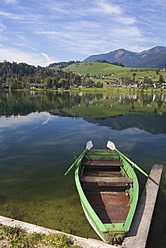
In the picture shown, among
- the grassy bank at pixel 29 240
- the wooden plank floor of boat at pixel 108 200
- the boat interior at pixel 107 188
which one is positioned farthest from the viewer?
the boat interior at pixel 107 188

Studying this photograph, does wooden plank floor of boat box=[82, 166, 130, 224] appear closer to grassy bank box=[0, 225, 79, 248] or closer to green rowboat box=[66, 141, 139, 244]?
green rowboat box=[66, 141, 139, 244]

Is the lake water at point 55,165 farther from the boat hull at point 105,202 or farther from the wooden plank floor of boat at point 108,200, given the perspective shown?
the boat hull at point 105,202

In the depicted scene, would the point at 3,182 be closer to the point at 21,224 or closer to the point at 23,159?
the point at 23,159

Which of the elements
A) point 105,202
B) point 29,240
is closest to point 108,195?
point 105,202

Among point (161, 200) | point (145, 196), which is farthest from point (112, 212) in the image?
point (161, 200)

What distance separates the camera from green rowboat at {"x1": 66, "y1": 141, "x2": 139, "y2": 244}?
20.9 feet

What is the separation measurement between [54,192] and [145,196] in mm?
6053

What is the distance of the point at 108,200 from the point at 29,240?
5006 millimetres

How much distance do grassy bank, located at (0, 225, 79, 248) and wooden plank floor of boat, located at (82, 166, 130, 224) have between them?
8.12 ft

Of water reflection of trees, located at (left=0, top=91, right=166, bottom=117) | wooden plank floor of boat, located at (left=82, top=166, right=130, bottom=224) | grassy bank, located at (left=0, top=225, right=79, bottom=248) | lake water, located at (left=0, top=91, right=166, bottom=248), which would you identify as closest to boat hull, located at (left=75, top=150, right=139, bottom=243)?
wooden plank floor of boat, located at (left=82, top=166, right=130, bottom=224)

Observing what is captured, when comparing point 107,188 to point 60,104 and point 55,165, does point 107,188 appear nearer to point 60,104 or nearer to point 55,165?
point 55,165

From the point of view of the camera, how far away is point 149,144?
21.5 meters

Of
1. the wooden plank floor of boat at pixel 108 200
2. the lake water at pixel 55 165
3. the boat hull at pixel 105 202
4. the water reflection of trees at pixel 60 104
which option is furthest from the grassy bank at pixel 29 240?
the water reflection of trees at pixel 60 104

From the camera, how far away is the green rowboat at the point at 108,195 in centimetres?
638
